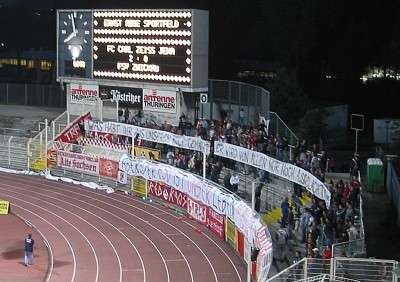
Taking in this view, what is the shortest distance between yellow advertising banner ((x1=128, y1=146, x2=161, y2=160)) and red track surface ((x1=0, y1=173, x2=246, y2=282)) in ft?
7.76

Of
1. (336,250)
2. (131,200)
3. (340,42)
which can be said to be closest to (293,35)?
(340,42)

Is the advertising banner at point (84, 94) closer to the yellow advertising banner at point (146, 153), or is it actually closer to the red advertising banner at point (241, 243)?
the yellow advertising banner at point (146, 153)

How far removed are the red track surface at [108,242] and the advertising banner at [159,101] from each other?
5.79 m

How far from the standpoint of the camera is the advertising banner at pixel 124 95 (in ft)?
128

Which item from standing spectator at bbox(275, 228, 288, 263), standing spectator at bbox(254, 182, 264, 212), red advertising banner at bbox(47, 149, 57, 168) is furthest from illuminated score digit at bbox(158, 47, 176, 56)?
standing spectator at bbox(275, 228, 288, 263)

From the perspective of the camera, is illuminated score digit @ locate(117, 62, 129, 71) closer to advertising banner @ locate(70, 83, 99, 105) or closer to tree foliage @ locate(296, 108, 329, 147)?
advertising banner @ locate(70, 83, 99, 105)

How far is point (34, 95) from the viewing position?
50875 millimetres

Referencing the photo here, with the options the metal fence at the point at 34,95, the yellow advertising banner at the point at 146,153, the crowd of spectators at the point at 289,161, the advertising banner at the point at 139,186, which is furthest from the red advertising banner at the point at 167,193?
the metal fence at the point at 34,95

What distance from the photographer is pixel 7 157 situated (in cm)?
4141

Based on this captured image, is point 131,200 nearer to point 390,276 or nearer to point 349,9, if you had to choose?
point 390,276

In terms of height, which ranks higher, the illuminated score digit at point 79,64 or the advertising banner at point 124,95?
the illuminated score digit at point 79,64

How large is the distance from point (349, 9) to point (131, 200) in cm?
3317

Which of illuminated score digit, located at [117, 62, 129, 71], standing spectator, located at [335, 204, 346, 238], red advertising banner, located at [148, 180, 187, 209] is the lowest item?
red advertising banner, located at [148, 180, 187, 209]

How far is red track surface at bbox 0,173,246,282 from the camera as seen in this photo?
22.4 meters
